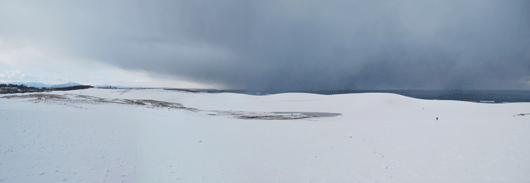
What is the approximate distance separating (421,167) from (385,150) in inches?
64.0

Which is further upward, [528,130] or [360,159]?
[528,130]

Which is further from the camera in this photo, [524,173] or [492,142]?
[492,142]

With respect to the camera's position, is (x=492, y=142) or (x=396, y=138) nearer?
(x=492, y=142)

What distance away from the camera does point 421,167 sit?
6.09 meters

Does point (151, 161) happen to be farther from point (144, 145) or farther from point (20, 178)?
point (20, 178)

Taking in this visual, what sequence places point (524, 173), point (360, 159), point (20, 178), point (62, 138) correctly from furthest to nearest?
1. point (62, 138)
2. point (360, 159)
3. point (524, 173)
4. point (20, 178)

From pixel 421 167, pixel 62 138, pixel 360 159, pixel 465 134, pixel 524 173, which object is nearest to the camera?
pixel 524 173

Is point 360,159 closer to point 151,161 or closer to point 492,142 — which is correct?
point 492,142

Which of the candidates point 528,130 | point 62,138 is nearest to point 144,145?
point 62,138

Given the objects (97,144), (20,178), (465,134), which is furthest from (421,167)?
(97,144)

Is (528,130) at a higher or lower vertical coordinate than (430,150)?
higher

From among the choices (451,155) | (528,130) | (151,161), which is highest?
(528,130)

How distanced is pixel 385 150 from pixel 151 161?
8.98 meters

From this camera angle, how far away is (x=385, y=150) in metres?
7.71
